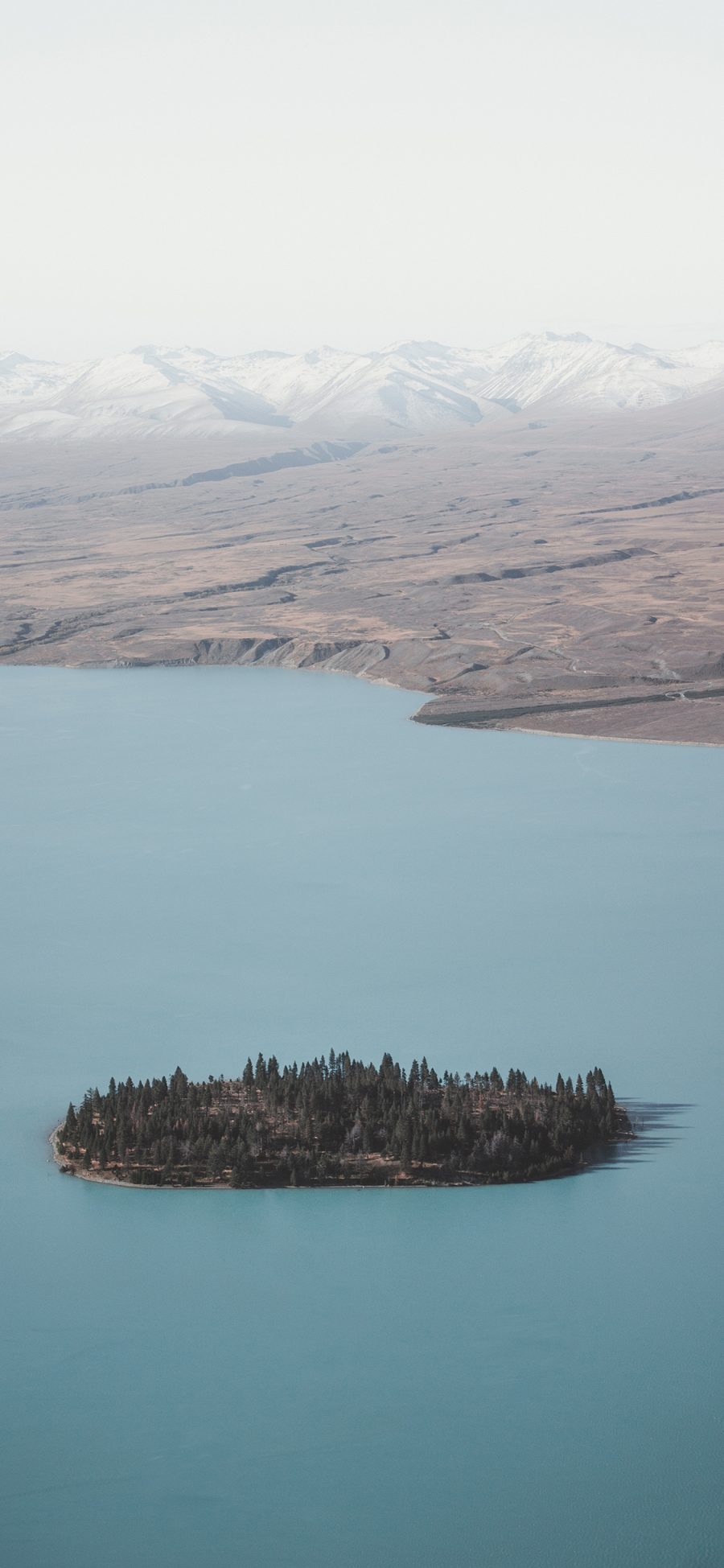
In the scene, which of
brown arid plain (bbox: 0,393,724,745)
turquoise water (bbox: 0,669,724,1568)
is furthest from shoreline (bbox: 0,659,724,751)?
turquoise water (bbox: 0,669,724,1568)

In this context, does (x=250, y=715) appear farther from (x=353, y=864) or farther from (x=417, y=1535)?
(x=417, y=1535)

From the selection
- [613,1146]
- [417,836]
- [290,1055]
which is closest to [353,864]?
[417,836]

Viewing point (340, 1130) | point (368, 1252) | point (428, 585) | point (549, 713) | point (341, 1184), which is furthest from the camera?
point (428, 585)

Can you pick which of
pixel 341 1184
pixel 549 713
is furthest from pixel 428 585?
pixel 341 1184

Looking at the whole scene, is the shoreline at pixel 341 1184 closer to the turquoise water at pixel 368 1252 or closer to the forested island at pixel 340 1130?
the forested island at pixel 340 1130

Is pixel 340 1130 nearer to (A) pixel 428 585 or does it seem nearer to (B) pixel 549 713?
(B) pixel 549 713

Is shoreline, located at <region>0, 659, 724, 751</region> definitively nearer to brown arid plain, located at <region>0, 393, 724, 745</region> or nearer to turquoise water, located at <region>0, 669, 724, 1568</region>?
brown arid plain, located at <region>0, 393, 724, 745</region>
